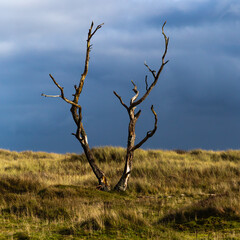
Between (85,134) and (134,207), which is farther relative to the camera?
(85,134)

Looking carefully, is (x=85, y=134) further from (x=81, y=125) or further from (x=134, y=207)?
(x=134, y=207)

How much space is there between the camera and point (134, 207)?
33.5 ft

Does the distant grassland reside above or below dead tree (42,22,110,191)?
below

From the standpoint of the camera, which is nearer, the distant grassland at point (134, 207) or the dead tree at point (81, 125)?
the distant grassland at point (134, 207)

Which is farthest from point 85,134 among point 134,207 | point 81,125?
point 134,207

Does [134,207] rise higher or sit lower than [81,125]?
lower

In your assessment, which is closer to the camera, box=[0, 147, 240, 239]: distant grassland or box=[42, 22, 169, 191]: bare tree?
box=[0, 147, 240, 239]: distant grassland

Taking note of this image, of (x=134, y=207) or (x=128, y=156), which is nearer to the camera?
(x=134, y=207)

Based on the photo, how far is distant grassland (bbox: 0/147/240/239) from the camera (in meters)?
7.41

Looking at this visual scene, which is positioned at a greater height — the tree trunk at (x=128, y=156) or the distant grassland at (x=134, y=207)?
the tree trunk at (x=128, y=156)

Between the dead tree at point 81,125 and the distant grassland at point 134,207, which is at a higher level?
the dead tree at point 81,125

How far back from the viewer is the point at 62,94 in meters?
14.3

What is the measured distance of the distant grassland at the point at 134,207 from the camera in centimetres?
741

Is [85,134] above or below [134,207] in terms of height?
above
